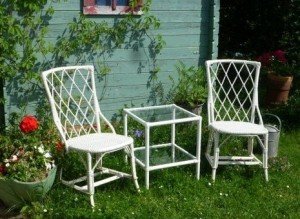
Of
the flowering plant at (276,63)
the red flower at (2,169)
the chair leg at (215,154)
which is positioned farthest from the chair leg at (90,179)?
the flowering plant at (276,63)

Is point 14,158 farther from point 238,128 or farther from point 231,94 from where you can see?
point 231,94

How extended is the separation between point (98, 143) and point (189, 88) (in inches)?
88.8

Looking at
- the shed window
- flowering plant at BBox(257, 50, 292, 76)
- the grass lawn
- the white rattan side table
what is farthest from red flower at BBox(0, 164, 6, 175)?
flowering plant at BBox(257, 50, 292, 76)

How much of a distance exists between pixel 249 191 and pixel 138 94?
2046mm

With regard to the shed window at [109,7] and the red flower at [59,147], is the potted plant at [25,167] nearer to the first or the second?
the red flower at [59,147]

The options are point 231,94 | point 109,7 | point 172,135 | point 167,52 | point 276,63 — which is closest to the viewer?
point 172,135

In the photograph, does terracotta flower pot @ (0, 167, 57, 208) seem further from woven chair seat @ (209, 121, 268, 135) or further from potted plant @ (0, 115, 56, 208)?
woven chair seat @ (209, 121, 268, 135)

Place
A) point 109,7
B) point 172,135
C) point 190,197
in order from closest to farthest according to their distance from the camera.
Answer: point 190,197 < point 172,135 < point 109,7

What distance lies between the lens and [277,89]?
7402 millimetres

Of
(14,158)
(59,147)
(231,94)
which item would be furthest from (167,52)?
(14,158)

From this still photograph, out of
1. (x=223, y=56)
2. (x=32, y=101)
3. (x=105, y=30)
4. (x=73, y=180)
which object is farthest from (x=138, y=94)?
(x=223, y=56)

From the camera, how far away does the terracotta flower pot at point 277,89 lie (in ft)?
24.3

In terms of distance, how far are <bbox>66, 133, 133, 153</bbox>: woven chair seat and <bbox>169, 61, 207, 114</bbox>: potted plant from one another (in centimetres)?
180

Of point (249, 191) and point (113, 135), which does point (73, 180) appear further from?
point (249, 191)
